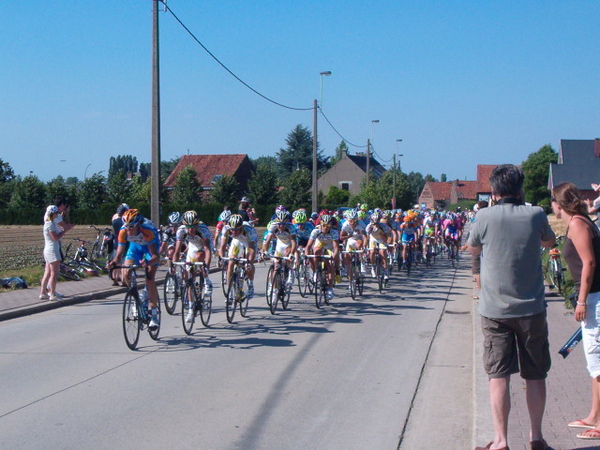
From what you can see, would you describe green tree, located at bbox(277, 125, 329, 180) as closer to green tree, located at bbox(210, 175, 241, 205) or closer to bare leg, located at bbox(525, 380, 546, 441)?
green tree, located at bbox(210, 175, 241, 205)

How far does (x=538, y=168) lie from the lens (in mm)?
90438

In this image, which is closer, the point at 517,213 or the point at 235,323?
the point at 517,213

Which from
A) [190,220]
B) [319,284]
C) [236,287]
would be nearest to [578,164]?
[319,284]

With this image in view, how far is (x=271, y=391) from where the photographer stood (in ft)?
23.5

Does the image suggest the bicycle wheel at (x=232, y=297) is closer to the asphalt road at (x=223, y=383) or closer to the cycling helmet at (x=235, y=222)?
the asphalt road at (x=223, y=383)

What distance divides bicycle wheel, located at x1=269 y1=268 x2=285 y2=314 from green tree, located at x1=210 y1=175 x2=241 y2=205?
51.6 metres

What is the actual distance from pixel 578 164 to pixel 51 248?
58.8m

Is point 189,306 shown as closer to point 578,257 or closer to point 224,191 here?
point 578,257

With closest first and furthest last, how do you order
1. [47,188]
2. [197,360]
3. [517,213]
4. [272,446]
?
[517,213]
[272,446]
[197,360]
[47,188]

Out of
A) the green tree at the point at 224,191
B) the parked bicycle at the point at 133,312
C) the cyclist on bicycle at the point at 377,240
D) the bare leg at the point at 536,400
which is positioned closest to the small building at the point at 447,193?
the green tree at the point at 224,191

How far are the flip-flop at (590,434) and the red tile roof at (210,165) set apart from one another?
240ft

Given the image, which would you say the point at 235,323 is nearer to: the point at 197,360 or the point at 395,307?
the point at 197,360

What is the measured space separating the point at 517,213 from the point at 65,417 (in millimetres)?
4156

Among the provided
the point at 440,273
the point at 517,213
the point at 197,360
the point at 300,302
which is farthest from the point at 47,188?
the point at 517,213
